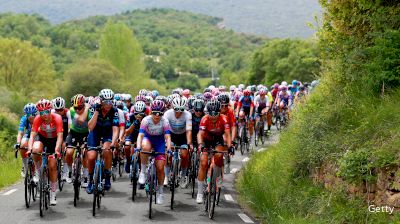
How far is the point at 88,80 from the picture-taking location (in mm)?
72500

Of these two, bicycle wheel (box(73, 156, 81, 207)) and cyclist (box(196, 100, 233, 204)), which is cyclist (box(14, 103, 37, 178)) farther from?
cyclist (box(196, 100, 233, 204))

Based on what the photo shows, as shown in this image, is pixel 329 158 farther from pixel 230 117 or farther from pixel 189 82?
pixel 189 82

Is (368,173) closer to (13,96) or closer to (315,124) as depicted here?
(315,124)

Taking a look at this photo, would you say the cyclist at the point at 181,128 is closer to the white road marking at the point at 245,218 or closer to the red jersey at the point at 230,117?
the red jersey at the point at 230,117

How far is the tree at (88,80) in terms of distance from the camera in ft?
237

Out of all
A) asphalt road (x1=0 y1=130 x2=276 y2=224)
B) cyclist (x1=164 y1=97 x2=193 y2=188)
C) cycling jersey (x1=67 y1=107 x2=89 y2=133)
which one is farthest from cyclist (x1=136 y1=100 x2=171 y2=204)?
cycling jersey (x1=67 y1=107 x2=89 y2=133)

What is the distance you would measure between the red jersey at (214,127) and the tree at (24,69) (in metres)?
85.2

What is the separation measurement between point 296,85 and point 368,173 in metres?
19.9

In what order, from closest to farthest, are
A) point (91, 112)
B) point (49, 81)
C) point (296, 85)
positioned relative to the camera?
point (91, 112) → point (296, 85) → point (49, 81)

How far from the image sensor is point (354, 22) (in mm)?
14109

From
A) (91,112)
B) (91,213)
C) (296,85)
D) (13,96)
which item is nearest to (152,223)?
(91,213)

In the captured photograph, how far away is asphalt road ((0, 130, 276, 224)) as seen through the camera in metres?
11.4

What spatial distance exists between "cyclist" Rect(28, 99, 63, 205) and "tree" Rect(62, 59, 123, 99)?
5960cm

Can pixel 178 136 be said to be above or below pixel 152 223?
above
